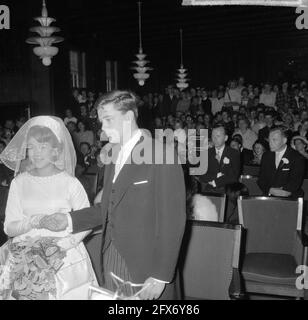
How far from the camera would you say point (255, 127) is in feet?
29.0

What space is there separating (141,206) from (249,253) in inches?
77.0

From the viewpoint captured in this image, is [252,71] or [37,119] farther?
[252,71]

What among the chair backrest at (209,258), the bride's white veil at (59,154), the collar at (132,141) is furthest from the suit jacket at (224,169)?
the collar at (132,141)

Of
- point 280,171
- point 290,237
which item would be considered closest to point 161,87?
point 280,171

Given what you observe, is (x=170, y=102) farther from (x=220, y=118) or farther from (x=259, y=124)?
(x=259, y=124)

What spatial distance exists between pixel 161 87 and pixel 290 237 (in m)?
15.8

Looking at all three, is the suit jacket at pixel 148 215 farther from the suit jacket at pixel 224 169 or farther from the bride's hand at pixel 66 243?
the suit jacket at pixel 224 169

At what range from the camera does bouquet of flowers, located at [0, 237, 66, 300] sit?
2059 millimetres

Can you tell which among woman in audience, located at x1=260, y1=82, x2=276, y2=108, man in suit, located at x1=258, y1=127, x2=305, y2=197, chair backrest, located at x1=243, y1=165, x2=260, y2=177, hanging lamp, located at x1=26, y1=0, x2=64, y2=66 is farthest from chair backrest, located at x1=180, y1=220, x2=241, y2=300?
woman in audience, located at x1=260, y1=82, x2=276, y2=108

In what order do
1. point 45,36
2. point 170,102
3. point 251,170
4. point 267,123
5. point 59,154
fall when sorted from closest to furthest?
1. point 59,154
2. point 251,170
3. point 45,36
4. point 267,123
5. point 170,102

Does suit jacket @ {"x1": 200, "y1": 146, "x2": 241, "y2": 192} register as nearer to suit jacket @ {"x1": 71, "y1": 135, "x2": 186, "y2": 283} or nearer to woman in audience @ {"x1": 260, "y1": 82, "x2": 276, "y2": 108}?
suit jacket @ {"x1": 71, "y1": 135, "x2": 186, "y2": 283}

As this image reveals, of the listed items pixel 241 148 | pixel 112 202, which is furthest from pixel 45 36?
pixel 112 202

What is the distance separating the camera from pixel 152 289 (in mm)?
1729

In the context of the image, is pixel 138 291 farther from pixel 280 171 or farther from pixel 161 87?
pixel 161 87
